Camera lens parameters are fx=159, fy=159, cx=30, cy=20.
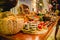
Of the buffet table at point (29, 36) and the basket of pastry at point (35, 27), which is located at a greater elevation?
the basket of pastry at point (35, 27)

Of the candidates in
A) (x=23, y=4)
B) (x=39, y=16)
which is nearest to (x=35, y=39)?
(x=39, y=16)

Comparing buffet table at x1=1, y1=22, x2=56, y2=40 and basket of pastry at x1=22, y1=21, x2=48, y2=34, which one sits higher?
basket of pastry at x1=22, y1=21, x2=48, y2=34

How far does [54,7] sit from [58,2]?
2.4 inches

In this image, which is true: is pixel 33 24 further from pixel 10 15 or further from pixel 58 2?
pixel 58 2

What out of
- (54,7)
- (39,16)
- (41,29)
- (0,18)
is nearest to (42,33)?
(41,29)

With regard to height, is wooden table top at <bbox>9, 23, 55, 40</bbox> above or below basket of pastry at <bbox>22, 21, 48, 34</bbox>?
below

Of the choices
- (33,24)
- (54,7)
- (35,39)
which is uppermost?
(54,7)

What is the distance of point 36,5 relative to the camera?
4.65ft

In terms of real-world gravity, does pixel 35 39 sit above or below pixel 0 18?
below

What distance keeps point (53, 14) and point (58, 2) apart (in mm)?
123

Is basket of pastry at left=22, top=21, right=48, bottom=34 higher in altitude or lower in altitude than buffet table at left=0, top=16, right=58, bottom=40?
higher

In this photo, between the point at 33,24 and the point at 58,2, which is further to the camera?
the point at 58,2

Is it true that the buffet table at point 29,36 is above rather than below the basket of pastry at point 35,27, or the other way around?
below

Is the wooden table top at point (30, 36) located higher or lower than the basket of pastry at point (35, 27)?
lower
